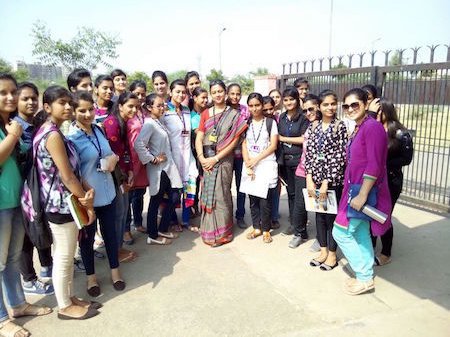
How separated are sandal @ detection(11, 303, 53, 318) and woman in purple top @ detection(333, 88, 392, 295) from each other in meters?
2.42

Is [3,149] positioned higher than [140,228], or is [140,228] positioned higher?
[3,149]

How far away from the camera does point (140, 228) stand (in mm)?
4531

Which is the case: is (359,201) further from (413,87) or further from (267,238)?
(413,87)

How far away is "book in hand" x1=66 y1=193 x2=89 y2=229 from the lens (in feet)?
8.23

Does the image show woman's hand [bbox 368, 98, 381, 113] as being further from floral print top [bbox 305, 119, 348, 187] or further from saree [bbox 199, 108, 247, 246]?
saree [bbox 199, 108, 247, 246]

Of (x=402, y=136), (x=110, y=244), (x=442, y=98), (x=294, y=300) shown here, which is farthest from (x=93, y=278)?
(x=442, y=98)

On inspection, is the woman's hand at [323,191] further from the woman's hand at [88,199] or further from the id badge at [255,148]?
the woman's hand at [88,199]

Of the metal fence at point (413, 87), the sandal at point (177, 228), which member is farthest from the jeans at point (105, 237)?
the metal fence at point (413, 87)

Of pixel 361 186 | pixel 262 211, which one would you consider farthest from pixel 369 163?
pixel 262 211

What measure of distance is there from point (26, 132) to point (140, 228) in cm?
209

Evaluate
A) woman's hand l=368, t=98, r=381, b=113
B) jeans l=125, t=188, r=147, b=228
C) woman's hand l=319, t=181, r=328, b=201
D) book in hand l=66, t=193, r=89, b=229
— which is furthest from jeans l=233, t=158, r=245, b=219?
book in hand l=66, t=193, r=89, b=229

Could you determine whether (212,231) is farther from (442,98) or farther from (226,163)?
(442,98)

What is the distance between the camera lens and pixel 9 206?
248cm

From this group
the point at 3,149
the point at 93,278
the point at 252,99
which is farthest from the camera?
the point at 252,99
